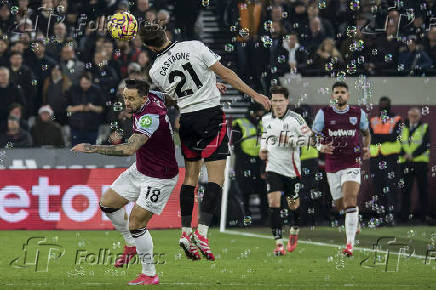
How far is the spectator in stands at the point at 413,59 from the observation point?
18266mm

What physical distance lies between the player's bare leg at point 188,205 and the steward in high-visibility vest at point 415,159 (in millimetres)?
8348

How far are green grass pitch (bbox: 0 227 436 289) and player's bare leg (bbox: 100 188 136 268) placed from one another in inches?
6.2

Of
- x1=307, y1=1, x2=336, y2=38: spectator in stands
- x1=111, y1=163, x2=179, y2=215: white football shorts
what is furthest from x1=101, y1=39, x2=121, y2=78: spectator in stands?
x1=111, y1=163, x2=179, y2=215: white football shorts

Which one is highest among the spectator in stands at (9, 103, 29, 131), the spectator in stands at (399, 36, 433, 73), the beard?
the spectator in stands at (399, 36, 433, 73)

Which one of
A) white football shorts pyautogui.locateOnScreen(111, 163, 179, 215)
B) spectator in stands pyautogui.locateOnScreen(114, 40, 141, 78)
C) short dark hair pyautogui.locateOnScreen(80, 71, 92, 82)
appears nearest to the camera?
Answer: white football shorts pyautogui.locateOnScreen(111, 163, 179, 215)

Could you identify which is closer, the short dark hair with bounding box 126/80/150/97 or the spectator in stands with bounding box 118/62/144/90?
the short dark hair with bounding box 126/80/150/97

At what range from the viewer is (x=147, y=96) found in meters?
9.55

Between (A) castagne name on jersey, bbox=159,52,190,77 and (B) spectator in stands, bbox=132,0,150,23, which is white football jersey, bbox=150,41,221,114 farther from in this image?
(B) spectator in stands, bbox=132,0,150,23

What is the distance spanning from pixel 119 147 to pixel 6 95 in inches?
365

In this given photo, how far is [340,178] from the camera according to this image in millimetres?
13898

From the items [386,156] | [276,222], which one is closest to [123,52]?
[386,156]

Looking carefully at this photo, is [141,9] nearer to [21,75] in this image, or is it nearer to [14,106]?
[21,75]

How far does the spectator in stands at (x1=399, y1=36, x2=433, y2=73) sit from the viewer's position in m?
18.3

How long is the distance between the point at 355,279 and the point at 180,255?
3.42 meters
